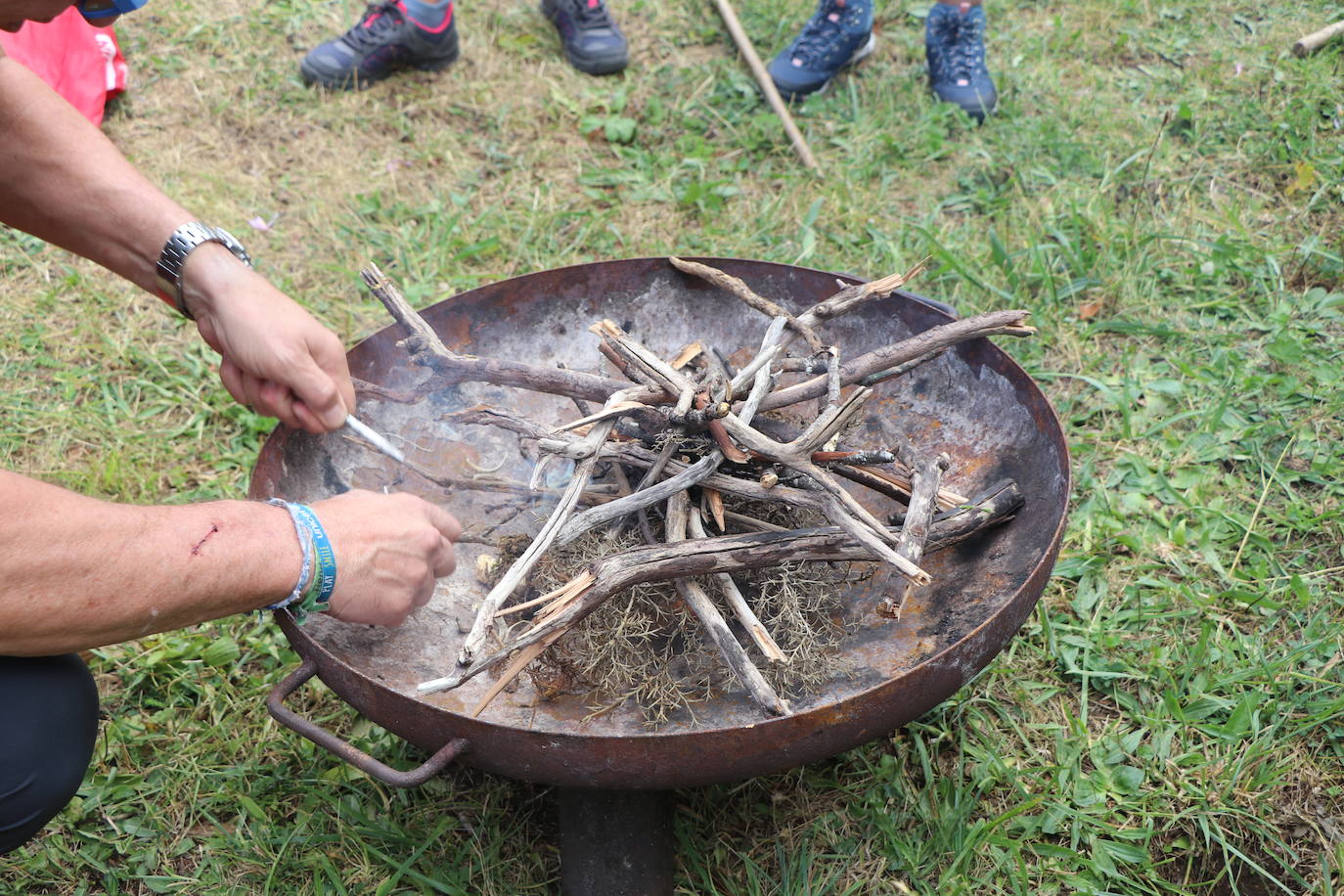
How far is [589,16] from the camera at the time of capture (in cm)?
440

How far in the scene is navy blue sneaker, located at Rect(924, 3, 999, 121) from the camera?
13.1 feet

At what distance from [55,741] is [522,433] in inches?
37.5

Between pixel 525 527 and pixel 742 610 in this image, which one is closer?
pixel 742 610

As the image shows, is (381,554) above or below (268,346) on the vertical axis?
below

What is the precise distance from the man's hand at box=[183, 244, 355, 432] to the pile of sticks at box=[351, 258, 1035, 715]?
16 cm

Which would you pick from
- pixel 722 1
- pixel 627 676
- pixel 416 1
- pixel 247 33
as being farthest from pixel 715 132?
pixel 627 676

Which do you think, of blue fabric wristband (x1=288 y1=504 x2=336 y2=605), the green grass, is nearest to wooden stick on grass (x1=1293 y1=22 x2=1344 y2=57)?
the green grass

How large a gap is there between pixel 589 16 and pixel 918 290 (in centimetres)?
210

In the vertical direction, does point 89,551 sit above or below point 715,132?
above

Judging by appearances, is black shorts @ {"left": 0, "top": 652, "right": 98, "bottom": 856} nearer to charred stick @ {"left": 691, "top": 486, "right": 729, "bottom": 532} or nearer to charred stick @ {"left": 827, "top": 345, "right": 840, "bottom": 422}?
charred stick @ {"left": 691, "top": 486, "right": 729, "bottom": 532}

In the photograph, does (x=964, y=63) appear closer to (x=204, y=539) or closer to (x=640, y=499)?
(x=640, y=499)

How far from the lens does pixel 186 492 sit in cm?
284

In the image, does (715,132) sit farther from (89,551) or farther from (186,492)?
(89,551)

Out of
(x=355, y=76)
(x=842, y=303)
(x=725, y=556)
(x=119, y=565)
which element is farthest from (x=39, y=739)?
(x=355, y=76)
